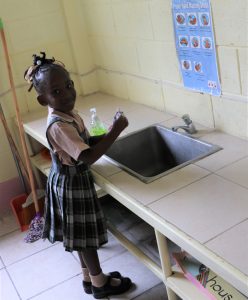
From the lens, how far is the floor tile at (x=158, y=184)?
1.42m

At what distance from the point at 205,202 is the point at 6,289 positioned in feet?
4.28

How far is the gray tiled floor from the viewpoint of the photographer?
190 cm

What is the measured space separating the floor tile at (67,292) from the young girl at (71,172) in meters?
0.10

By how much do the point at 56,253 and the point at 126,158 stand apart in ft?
2.54

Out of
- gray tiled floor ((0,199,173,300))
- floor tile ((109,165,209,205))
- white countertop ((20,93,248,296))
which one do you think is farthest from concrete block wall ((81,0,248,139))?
gray tiled floor ((0,199,173,300))

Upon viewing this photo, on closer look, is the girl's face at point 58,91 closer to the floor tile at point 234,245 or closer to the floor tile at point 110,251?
the floor tile at point 234,245

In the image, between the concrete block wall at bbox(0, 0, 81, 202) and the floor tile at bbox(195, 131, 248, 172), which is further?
the concrete block wall at bbox(0, 0, 81, 202)

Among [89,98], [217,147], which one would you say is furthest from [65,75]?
[89,98]

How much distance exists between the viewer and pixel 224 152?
1.62 meters

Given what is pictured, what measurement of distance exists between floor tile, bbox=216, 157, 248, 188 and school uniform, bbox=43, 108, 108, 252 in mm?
541

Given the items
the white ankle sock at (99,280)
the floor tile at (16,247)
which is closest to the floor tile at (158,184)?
the white ankle sock at (99,280)

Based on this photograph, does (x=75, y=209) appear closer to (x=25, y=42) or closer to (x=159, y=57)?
(x=159, y=57)

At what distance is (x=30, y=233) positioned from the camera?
2.53 metres

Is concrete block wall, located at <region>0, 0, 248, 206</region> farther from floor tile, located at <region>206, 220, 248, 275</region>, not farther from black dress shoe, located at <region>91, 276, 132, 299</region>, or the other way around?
black dress shoe, located at <region>91, 276, 132, 299</region>
